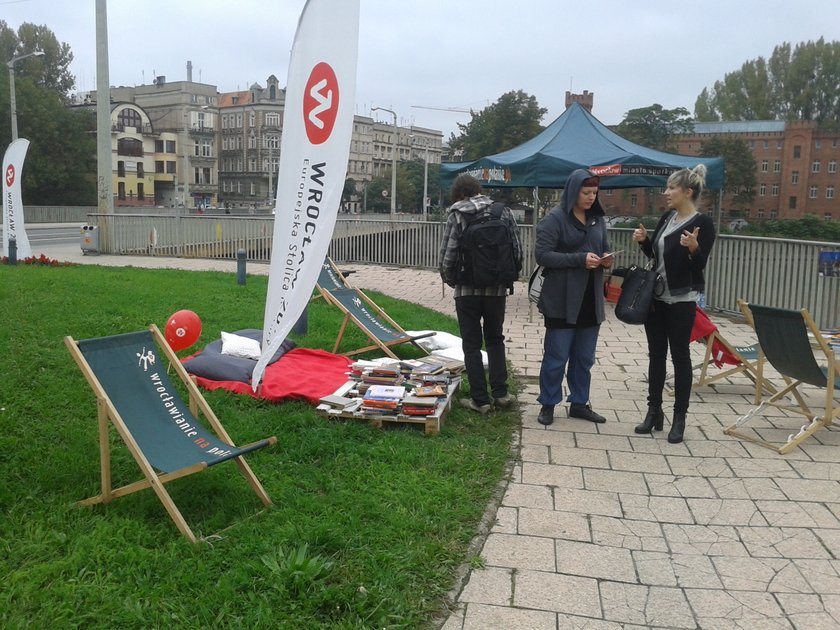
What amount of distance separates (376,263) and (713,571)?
1557 centimetres

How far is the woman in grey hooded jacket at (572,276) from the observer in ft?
17.4

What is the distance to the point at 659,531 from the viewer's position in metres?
3.87

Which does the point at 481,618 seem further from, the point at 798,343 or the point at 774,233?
the point at 774,233

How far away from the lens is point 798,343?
16.9ft

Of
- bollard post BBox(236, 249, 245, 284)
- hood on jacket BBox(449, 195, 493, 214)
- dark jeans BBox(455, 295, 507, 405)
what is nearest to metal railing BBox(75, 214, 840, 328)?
bollard post BBox(236, 249, 245, 284)

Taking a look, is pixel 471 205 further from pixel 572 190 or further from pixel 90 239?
pixel 90 239

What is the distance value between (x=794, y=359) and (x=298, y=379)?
12.0 ft

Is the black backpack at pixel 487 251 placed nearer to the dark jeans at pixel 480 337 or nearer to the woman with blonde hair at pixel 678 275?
the dark jeans at pixel 480 337

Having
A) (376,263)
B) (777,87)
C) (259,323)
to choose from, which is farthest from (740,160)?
(259,323)

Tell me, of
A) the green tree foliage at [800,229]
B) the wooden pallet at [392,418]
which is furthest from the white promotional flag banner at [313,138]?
the green tree foliage at [800,229]

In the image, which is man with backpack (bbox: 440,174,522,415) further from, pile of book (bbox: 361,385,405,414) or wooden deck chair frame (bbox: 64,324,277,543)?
wooden deck chair frame (bbox: 64,324,277,543)

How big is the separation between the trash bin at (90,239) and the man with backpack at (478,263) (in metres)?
16.5

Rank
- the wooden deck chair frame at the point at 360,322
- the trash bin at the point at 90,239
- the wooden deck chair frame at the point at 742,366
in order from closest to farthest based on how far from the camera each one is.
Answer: the wooden deck chair frame at the point at 742,366 → the wooden deck chair frame at the point at 360,322 → the trash bin at the point at 90,239

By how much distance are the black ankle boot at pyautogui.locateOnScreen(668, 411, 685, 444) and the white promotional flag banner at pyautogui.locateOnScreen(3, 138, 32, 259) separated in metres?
13.1
